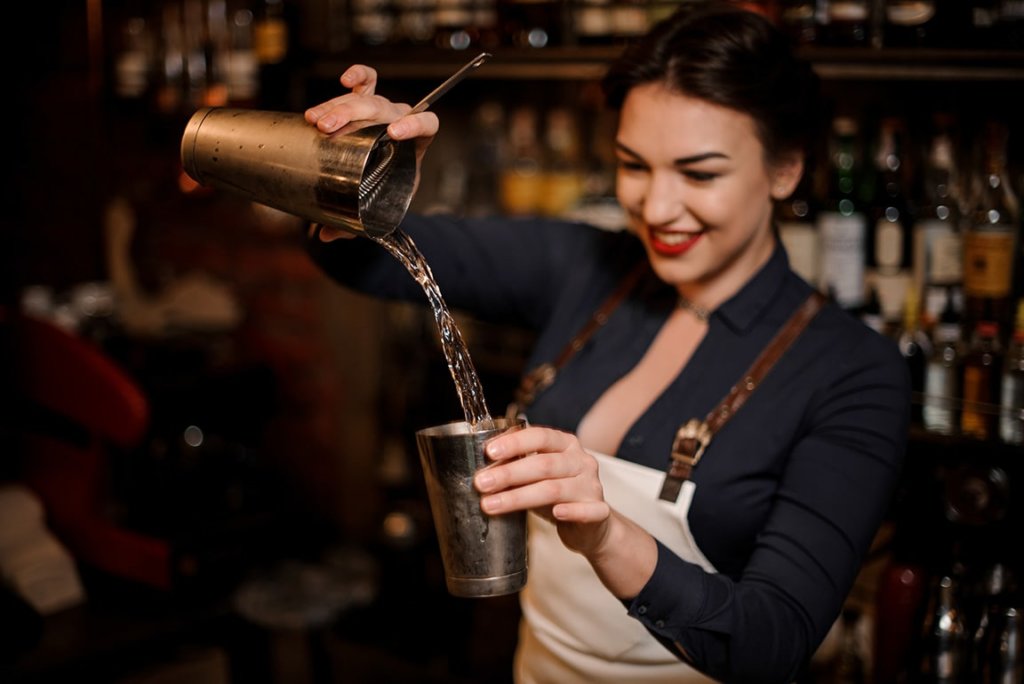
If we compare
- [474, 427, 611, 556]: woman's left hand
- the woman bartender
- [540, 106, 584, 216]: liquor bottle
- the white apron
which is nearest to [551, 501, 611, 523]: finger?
[474, 427, 611, 556]: woman's left hand

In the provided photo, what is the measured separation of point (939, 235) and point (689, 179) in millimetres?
650

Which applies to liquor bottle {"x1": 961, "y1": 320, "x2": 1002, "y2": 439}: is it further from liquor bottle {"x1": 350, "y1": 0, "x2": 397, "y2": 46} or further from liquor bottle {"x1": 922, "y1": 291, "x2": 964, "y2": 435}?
liquor bottle {"x1": 350, "y1": 0, "x2": 397, "y2": 46}

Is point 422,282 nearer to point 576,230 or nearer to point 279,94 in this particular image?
point 576,230

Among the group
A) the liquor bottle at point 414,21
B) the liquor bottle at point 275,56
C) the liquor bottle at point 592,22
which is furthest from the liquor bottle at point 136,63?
the liquor bottle at point 592,22

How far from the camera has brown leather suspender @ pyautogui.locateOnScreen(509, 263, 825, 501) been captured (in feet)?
4.68

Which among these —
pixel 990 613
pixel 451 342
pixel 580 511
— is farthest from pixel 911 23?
pixel 580 511

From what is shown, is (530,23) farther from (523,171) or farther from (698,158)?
(698,158)

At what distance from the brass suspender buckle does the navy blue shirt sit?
2 cm

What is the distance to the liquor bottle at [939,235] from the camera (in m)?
1.84

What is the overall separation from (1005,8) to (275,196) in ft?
4.00

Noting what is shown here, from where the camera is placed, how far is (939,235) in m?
1.85

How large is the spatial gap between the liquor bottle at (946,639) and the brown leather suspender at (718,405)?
51 cm

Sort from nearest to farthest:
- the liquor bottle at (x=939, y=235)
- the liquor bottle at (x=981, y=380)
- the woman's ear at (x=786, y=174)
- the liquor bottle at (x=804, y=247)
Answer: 1. the woman's ear at (x=786, y=174)
2. the liquor bottle at (x=981, y=380)
3. the liquor bottle at (x=939, y=235)
4. the liquor bottle at (x=804, y=247)

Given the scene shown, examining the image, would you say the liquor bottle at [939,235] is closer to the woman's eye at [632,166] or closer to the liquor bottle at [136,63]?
the woman's eye at [632,166]
